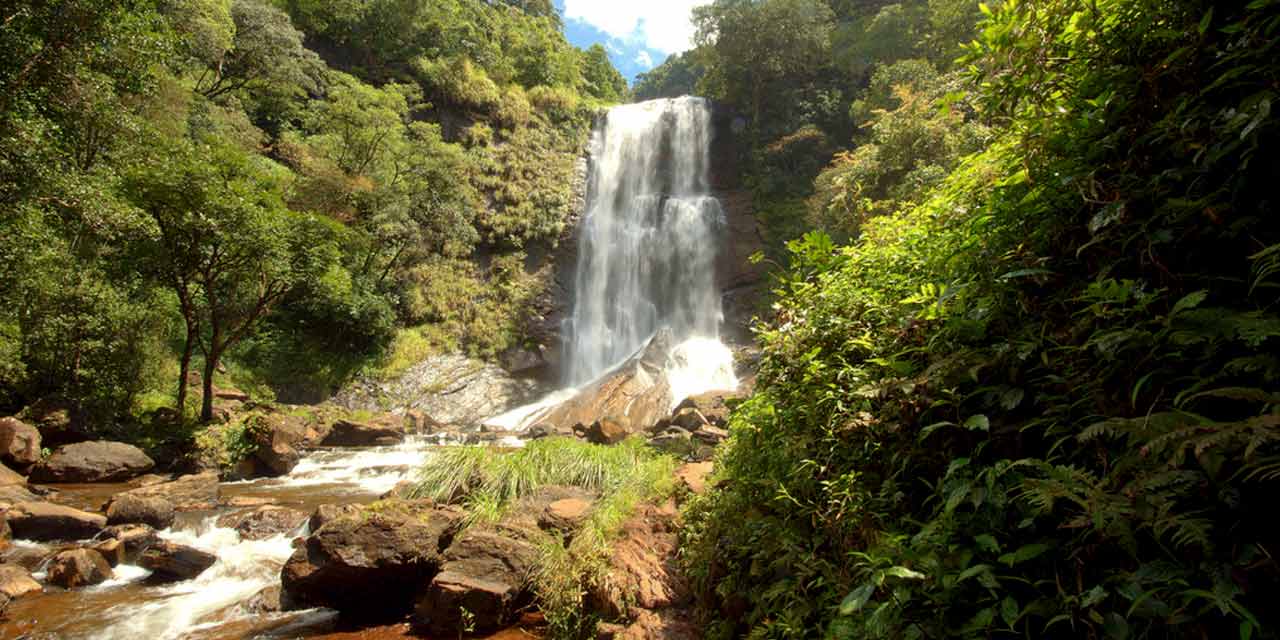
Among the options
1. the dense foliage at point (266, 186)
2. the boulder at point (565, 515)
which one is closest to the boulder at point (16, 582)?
the boulder at point (565, 515)

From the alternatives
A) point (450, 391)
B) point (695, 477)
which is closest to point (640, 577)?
point (695, 477)

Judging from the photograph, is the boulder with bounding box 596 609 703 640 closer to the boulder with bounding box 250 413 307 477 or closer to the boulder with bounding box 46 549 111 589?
the boulder with bounding box 46 549 111 589

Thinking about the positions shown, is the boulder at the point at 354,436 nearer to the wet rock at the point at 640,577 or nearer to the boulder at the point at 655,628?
the wet rock at the point at 640,577

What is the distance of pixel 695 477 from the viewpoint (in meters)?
5.18

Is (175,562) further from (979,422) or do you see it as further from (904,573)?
(979,422)

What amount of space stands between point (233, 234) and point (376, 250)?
301 inches

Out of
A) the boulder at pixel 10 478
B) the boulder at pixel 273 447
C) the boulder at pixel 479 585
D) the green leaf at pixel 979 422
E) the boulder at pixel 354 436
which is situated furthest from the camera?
the boulder at pixel 354 436

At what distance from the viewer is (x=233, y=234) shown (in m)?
11.0

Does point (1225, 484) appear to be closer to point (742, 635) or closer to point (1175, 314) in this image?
point (1175, 314)

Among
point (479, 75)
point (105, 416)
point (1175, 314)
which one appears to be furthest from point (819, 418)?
point (479, 75)

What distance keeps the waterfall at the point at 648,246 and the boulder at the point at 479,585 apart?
15.2 meters

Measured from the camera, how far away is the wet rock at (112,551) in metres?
6.04

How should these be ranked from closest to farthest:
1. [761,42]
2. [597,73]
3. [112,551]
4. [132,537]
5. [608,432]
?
[112,551], [132,537], [608,432], [761,42], [597,73]

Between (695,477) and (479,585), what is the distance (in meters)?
Result: 2.06
